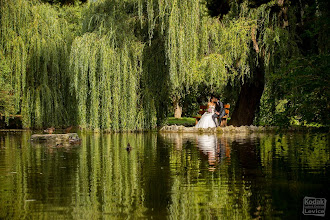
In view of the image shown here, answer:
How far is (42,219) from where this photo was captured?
6.70m

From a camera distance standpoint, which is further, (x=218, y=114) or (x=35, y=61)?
(x=218, y=114)

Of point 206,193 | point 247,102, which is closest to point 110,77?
point 247,102

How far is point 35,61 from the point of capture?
28.2 meters

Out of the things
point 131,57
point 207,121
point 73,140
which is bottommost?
point 73,140

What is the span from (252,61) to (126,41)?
5.95 m

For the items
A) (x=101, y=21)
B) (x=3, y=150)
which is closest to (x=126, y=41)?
(x=101, y=21)

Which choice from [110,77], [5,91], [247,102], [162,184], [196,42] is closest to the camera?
[162,184]

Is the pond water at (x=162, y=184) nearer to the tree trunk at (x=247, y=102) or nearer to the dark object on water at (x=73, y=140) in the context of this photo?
the dark object on water at (x=73, y=140)

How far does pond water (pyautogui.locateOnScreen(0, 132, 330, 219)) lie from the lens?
23.4ft

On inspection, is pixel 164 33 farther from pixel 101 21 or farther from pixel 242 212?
pixel 242 212

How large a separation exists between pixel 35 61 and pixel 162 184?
2014cm

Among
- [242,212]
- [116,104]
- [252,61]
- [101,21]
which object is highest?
[101,21]

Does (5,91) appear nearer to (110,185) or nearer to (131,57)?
(131,57)

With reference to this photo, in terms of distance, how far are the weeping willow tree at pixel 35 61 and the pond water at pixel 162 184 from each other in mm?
12466
